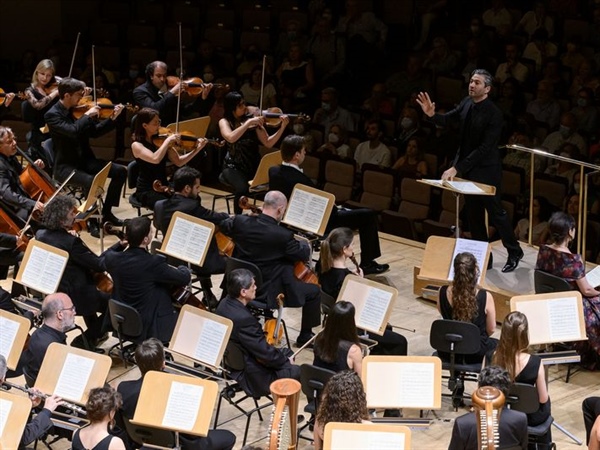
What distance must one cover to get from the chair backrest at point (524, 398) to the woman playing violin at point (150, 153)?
417cm

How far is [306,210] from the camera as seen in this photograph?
347 inches

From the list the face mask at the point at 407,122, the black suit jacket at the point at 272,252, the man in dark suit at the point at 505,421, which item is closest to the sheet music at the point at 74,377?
the black suit jacket at the point at 272,252

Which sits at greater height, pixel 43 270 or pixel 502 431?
pixel 43 270

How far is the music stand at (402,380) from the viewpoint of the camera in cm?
657

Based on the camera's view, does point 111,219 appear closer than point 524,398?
No

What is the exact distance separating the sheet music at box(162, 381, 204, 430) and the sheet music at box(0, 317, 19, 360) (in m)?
1.46

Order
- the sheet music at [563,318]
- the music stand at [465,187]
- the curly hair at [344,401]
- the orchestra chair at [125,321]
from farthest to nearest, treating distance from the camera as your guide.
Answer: the music stand at [465,187] → the orchestra chair at [125,321] → the sheet music at [563,318] → the curly hair at [344,401]

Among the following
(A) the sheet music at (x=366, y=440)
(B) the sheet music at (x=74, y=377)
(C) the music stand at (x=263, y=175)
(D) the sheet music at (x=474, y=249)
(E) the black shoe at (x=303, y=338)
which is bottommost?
(E) the black shoe at (x=303, y=338)

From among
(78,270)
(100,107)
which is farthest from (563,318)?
(100,107)

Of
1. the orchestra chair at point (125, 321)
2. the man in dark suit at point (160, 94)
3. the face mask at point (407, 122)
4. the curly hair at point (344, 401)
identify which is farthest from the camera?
the face mask at point (407, 122)

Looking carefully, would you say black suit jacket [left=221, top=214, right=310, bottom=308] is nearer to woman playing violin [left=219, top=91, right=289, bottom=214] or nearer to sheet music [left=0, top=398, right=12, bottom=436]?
woman playing violin [left=219, top=91, right=289, bottom=214]

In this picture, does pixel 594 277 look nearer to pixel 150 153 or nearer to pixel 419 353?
pixel 419 353

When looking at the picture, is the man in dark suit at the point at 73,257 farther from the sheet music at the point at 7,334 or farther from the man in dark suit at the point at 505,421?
the man in dark suit at the point at 505,421

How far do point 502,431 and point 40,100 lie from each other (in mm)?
6541
